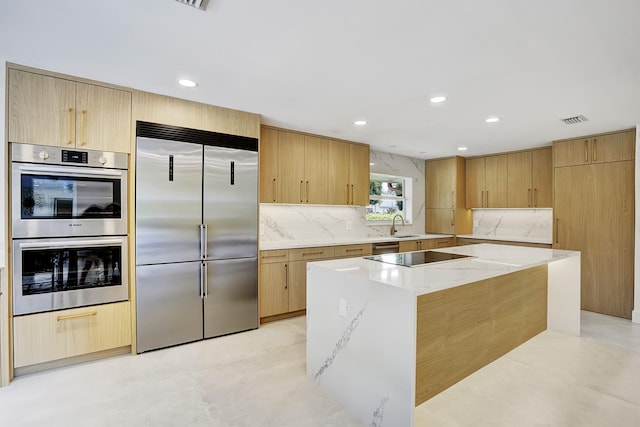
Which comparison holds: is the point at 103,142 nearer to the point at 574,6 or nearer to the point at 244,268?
the point at 244,268

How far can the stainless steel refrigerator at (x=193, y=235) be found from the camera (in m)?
2.89

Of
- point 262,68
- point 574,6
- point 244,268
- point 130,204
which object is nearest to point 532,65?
point 574,6

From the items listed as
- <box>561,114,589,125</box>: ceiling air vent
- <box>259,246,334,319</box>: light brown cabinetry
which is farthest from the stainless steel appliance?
<box>561,114,589,125</box>: ceiling air vent

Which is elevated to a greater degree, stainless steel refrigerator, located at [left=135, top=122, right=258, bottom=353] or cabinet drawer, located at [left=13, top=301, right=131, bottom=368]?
stainless steel refrigerator, located at [left=135, top=122, right=258, bottom=353]

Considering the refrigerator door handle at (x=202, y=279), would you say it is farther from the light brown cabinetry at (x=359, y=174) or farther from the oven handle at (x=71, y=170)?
the light brown cabinetry at (x=359, y=174)

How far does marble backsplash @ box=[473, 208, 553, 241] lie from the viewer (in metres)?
5.17

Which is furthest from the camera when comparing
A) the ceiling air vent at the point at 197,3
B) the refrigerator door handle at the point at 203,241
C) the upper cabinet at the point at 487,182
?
the upper cabinet at the point at 487,182

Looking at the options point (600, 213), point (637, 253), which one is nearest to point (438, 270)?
point (637, 253)

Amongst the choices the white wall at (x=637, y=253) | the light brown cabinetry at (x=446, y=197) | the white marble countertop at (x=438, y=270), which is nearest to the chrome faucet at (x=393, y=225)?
the light brown cabinetry at (x=446, y=197)

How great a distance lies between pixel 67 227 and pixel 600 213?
584 cm

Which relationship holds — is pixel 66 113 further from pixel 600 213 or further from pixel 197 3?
pixel 600 213

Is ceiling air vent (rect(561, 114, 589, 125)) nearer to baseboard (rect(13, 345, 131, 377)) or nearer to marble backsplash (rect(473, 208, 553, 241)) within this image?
marble backsplash (rect(473, 208, 553, 241))

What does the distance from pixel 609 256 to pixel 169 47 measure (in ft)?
17.3

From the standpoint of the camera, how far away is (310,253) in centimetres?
399
